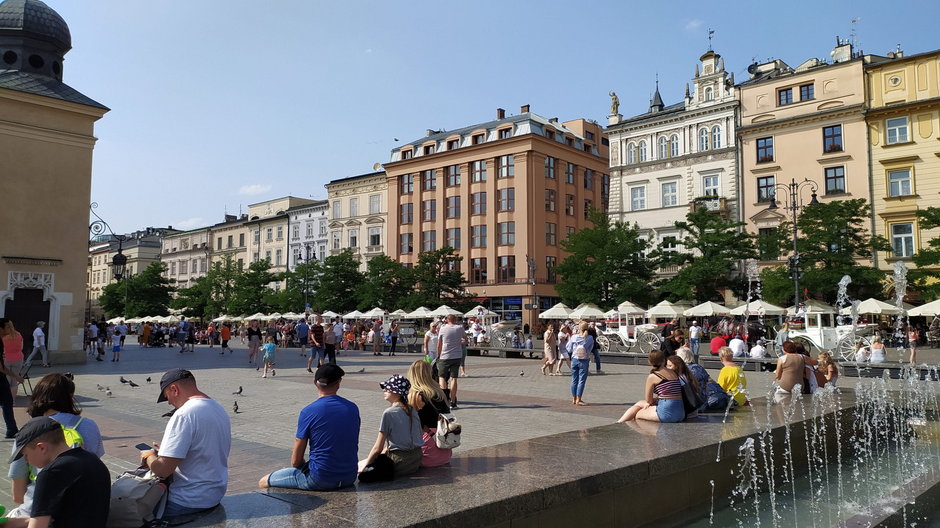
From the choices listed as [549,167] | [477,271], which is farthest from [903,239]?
[477,271]

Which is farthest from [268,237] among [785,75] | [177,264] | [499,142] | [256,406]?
[256,406]

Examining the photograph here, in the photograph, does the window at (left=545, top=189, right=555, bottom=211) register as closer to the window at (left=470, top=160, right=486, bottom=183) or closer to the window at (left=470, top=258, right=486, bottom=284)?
the window at (left=470, top=160, right=486, bottom=183)

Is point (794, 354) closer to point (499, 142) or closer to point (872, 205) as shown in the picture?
point (872, 205)

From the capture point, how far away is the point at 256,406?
13.2 metres

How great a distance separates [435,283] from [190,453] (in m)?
49.0

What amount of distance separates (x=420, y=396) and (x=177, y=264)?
101 m

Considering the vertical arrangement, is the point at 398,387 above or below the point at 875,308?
below

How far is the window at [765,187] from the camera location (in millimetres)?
44550

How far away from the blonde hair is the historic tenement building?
129ft

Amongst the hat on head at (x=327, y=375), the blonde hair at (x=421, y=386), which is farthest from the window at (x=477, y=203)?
the hat on head at (x=327, y=375)

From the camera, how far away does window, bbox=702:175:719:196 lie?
4744 cm

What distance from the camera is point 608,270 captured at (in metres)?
44.2

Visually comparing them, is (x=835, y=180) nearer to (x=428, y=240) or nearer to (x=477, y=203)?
(x=477, y=203)

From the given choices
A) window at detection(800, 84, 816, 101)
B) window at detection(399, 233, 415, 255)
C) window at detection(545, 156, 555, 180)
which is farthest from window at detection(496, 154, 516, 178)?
window at detection(800, 84, 816, 101)
